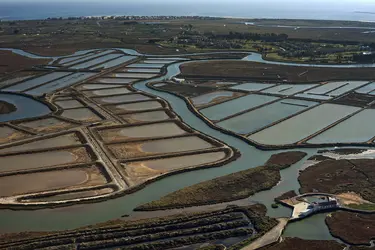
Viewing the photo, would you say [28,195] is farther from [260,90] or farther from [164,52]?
[164,52]

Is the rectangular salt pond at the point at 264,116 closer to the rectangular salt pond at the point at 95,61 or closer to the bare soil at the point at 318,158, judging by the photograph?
the bare soil at the point at 318,158

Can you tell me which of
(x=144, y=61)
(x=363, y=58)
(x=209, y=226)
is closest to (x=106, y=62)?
(x=144, y=61)

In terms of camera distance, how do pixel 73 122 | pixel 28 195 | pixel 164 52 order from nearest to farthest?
pixel 28 195 < pixel 73 122 < pixel 164 52

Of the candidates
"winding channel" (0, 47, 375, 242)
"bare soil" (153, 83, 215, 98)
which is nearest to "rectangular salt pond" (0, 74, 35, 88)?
"bare soil" (153, 83, 215, 98)

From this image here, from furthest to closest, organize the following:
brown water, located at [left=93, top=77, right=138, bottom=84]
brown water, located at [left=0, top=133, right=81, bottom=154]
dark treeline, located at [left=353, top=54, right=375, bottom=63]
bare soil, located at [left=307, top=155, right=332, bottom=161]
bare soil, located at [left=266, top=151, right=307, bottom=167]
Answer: dark treeline, located at [left=353, top=54, right=375, bottom=63] → brown water, located at [left=93, top=77, right=138, bottom=84] → brown water, located at [left=0, top=133, right=81, bottom=154] → bare soil, located at [left=307, top=155, right=332, bottom=161] → bare soil, located at [left=266, top=151, right=307, bottom=167]

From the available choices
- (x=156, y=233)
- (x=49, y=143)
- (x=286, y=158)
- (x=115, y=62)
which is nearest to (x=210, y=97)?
(x=286, y=158)

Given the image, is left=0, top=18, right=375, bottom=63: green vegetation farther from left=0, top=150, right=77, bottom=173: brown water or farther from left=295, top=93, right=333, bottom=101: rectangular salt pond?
left=0, top=150, right=77, bottom=173: brown water
